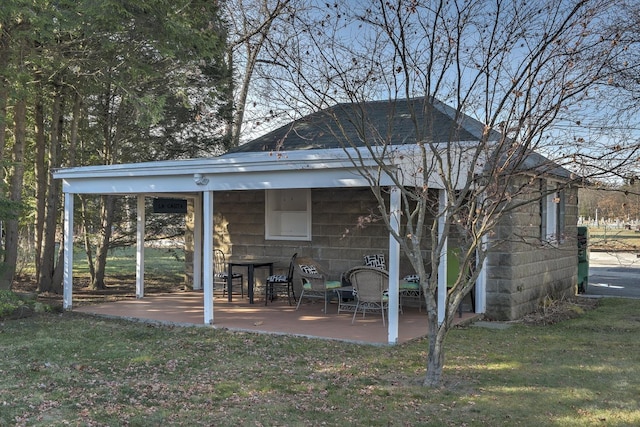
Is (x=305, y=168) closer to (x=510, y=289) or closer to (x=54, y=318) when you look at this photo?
(x=510, y=289)

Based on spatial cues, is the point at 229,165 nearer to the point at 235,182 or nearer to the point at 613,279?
the point at 235,182

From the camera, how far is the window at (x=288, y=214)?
11.5 m

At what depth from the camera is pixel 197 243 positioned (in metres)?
13.2

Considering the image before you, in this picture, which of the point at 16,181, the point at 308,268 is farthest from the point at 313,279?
the point at 16,181

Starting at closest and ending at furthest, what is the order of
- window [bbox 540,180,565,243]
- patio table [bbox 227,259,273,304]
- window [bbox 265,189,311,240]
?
1. patio table [bbox 227,259,273,304]
2. window [bbox 540,180,565,243]
3. window [bbox 265,189,311,240]

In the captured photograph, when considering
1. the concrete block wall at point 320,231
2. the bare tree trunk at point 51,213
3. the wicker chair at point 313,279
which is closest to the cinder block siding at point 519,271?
the concrete block wall at point 320,231

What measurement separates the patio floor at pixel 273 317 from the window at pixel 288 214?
4.43 ft

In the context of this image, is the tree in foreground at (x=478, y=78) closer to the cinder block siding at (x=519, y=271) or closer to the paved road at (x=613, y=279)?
the cinder block siding at (x=519, y=271)

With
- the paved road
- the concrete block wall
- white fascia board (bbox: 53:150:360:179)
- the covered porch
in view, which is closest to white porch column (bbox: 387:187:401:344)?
the covered porch

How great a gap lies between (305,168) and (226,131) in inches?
364

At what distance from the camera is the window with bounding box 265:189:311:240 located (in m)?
11.5

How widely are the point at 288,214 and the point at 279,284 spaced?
1425 mm

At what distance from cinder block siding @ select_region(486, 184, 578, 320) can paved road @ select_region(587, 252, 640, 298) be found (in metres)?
1.27

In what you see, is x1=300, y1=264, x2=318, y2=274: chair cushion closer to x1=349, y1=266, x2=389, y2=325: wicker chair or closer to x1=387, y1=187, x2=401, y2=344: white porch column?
x1=349, y1=266, x2=389, y2=325: wicker chair
